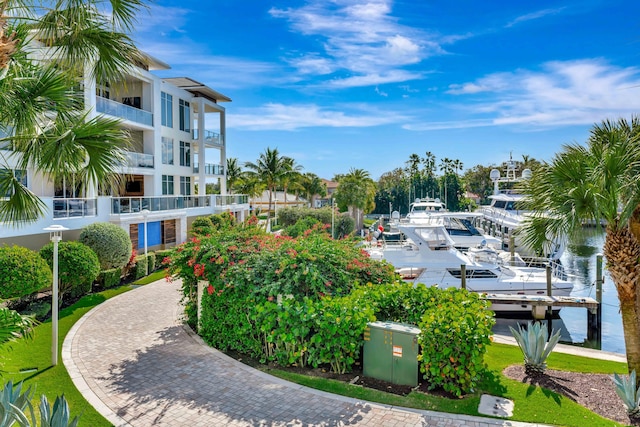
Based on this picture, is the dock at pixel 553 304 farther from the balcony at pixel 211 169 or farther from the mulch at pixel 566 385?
the balcony at pixel 211 169

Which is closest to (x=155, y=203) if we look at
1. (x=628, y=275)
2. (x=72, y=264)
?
(x=72, y=264)

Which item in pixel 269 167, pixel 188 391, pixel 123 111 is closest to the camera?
pixel 188 391

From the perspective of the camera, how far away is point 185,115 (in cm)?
3531

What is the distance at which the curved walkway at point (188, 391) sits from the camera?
7.58 meters

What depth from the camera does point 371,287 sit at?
10648 mm

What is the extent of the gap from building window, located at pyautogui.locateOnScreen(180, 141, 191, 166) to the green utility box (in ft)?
93.9

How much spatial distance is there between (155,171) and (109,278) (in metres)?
13.5

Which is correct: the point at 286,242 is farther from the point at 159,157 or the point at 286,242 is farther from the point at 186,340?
the point at 159,157

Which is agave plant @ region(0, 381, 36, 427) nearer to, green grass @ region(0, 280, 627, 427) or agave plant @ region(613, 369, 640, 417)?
green grass @ region(0, 280, 627, 427)

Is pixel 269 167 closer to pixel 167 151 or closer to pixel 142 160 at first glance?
pixel 167 151

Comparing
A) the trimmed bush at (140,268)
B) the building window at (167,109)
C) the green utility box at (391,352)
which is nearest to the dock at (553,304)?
the green utility box at (391,352)

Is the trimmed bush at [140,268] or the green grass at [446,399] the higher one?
the trimmed bush at [140,268]

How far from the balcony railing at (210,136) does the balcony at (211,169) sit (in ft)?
6.55

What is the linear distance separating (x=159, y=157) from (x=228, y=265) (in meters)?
22.1
